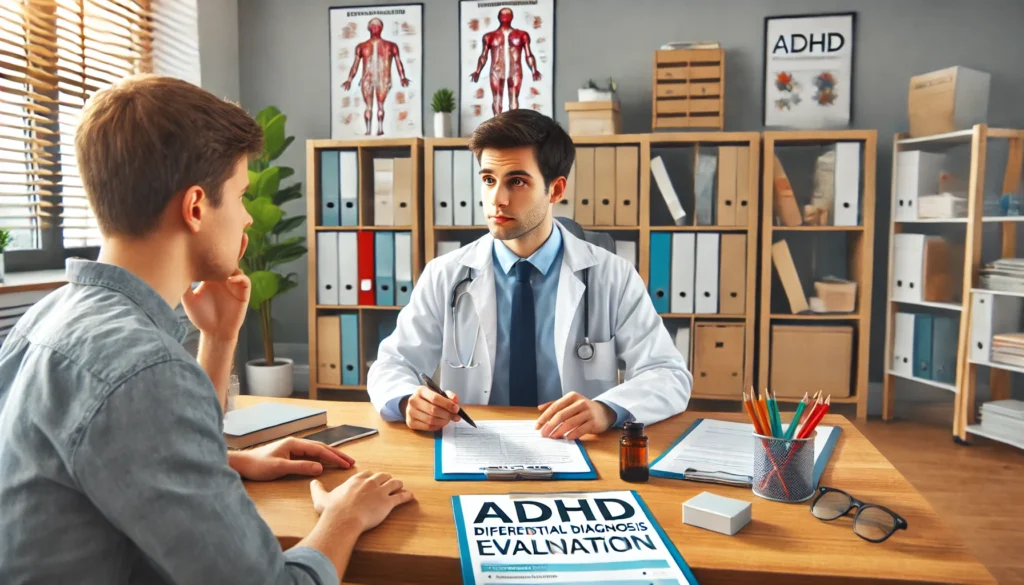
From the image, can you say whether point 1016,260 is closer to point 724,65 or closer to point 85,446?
point 724,65

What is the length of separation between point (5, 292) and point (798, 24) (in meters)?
3.61

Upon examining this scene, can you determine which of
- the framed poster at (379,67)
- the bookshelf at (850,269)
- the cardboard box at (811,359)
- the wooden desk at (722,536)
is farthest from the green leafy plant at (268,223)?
the wooden desk at (722,536)

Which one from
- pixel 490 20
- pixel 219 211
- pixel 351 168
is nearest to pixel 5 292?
pixel 351 168

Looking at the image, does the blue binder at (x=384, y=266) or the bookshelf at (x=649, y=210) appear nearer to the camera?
the bookshelf at (x=649, y=210)

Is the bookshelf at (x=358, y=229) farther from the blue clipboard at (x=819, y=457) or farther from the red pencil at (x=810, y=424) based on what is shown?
the red pencil at (x=810, y=424)

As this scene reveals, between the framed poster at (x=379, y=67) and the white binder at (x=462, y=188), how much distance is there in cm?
47

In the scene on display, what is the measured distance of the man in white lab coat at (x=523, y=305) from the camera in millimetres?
1825

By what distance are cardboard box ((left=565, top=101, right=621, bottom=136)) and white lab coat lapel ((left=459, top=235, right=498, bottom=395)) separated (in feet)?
6.29

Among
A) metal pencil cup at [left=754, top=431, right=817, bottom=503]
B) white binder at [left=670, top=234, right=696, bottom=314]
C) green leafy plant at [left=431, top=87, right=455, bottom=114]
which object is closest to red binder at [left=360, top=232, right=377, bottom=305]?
green leafy plant at [left=431, top=87, right=455, bottom=114]

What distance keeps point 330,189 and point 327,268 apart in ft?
1.32

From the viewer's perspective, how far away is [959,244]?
379cm

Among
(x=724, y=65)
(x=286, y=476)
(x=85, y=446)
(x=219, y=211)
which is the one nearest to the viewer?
(x=85, y=446)

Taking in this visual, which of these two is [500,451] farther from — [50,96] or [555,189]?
[50,96]

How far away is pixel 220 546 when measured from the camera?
0.65 metres
